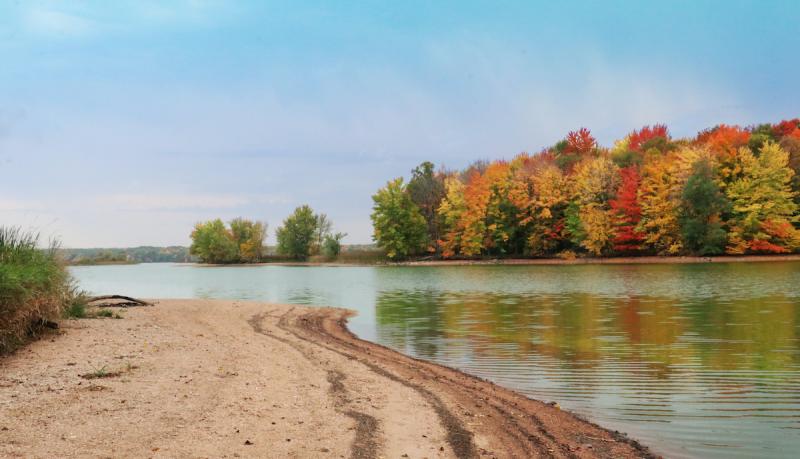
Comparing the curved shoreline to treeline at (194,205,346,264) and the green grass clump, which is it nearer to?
the green grass clump

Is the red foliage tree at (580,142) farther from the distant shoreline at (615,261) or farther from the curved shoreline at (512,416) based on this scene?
the curved shoreline at (512,416)

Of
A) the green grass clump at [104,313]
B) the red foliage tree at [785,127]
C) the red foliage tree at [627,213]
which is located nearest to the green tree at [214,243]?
the red foliage tree at [627,213]

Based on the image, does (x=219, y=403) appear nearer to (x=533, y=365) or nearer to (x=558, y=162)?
(x=533, y=365)

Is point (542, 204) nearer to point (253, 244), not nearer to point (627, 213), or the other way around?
point (627, 213)

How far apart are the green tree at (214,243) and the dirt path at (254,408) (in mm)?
124375

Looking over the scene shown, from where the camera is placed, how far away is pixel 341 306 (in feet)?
98.1

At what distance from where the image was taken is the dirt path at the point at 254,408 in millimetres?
6402

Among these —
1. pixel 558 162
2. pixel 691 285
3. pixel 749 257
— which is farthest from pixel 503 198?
pixel 691 285

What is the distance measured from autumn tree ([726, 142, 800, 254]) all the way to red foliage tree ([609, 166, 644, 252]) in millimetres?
10088

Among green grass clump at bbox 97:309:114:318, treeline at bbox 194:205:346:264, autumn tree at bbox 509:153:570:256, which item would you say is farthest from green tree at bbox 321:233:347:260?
green grass clump at bbox 97:309:114:318

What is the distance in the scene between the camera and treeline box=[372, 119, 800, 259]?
64.6 meters

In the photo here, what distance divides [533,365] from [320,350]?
5161 millimetres

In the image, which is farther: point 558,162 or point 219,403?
point 558,162

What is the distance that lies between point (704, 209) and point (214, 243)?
343 ft
